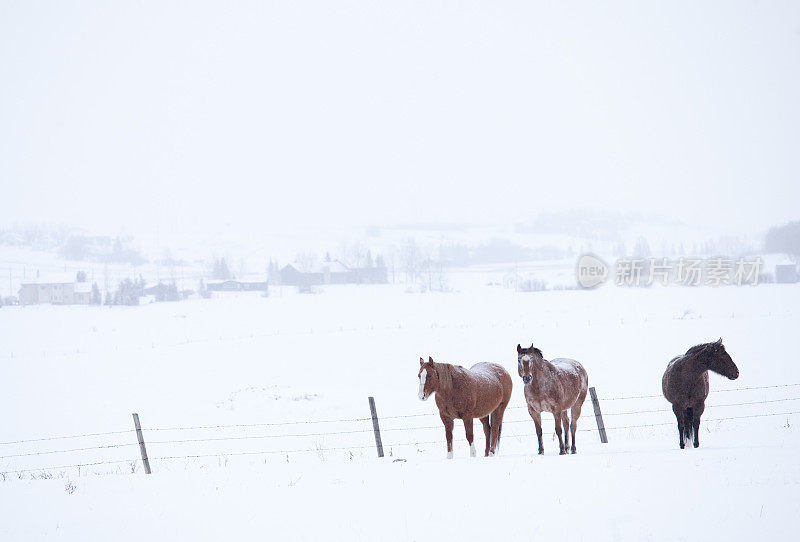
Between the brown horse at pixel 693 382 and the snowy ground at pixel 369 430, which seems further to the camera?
the brown horse at pixel 693 382

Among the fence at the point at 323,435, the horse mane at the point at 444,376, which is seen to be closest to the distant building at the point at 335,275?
the fence at the point at 323,435

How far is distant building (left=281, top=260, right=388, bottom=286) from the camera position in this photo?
132 m

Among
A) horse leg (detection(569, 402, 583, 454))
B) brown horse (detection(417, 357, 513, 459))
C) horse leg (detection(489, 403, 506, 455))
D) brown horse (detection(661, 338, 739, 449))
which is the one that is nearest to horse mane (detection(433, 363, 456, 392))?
brown horse (detection(417, 357, 513, 459))

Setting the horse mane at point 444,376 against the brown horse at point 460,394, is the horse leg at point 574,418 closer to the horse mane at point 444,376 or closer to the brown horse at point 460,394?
the brown horse at point 460,394

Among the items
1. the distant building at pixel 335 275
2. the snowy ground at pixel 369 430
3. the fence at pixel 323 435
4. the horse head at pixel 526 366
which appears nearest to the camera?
the snowy ground at pixel 369 430

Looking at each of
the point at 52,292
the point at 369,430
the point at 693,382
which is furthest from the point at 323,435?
the point at 52,292

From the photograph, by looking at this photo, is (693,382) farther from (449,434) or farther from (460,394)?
(449,434)

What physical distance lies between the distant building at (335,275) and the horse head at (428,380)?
119873 millimetres

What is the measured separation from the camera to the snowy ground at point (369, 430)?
6730mm

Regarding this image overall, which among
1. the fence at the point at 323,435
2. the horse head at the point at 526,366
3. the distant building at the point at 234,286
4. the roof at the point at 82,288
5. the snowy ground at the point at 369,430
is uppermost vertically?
the roof at the point at 82,288

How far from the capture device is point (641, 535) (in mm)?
5738

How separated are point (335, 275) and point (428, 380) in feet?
415

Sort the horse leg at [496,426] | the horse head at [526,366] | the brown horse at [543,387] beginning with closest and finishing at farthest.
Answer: the horse head at [526,366], the brown horse at [543,387], the horse leg at [496,426]

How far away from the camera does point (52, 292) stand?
116625 mm
